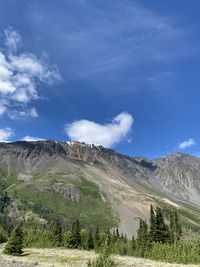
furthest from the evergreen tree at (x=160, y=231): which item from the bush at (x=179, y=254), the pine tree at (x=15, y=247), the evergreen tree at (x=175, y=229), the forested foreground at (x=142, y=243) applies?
the pine tree at (x=15, y=247)

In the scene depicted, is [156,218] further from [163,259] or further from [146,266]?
[146,266]

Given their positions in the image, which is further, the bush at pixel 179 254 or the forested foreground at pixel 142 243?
the bush at pixel 179 254

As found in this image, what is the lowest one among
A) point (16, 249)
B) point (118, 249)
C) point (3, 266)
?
point (3, 266)

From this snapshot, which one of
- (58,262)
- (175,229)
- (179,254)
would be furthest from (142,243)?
(58,262)

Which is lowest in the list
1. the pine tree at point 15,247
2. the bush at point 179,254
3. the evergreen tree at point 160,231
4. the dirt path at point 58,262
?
the dirt path at point 58,262

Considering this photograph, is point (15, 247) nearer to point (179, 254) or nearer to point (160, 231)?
point (179, 254)

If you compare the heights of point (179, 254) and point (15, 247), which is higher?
point (179, 254)

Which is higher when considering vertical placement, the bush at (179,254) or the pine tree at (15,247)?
the bush at (179,254)

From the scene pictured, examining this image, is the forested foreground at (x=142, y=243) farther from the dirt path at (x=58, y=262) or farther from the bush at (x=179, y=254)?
the dirt path at (x=58, y=262)

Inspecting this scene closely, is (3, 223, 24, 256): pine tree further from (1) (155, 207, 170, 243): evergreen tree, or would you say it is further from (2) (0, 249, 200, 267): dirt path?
(1) (155, 207, 170, 243): evergreen tree

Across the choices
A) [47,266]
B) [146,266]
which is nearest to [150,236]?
[146,266]

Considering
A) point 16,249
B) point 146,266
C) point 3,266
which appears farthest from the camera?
point 16,249

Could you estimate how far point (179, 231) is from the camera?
6801 inches

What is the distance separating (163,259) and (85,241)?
84318 mm
